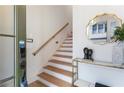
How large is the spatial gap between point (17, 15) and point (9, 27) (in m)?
0.19

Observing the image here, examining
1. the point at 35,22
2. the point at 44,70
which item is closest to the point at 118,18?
the point at 35,22

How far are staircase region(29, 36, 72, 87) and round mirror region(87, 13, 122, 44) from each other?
1.06 metres

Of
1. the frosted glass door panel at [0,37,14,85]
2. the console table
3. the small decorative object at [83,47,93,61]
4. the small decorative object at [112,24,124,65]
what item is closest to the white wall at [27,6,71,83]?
the console table

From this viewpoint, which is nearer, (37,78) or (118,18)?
(118,18)

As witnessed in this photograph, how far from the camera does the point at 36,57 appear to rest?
350 centimetres

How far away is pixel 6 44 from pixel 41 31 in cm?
227

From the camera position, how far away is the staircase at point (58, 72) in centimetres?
296

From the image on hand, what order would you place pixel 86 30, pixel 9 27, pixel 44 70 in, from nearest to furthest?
pixel 9 27, pixel 86 30, pixel 44 70

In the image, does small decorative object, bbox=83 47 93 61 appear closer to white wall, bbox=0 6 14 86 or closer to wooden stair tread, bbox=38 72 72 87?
wooden stair tread, bbox=38 72 72 87

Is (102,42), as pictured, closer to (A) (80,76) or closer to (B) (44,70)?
(A) (80,76)

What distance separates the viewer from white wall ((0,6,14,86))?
138 cm

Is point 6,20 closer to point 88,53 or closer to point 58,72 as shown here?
point 88,53

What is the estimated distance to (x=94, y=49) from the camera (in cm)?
236

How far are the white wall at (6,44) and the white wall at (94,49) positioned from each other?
1.44 metres
